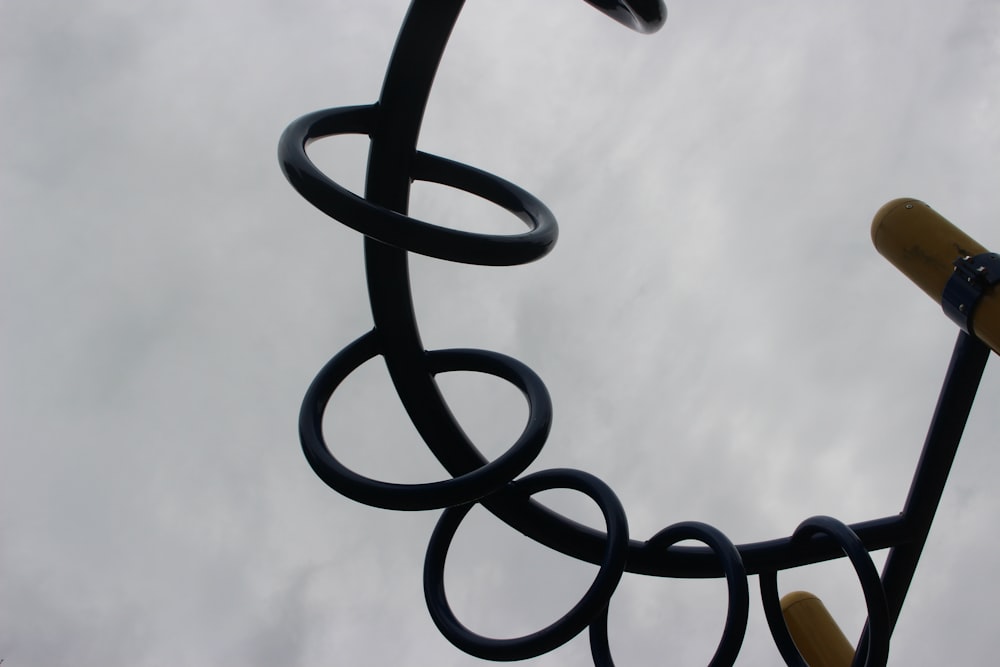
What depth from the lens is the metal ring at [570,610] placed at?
575cm

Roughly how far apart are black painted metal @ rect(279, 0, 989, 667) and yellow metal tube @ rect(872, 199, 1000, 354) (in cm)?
51

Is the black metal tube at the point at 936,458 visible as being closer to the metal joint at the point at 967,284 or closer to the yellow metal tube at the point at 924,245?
the metal joint at the point at 967,284

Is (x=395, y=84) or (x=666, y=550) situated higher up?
(x=395, y=84)

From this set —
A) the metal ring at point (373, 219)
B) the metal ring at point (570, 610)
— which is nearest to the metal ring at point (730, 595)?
the metal ring at point (570, 610)

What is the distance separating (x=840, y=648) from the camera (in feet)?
22.6

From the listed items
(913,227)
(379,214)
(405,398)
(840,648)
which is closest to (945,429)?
(913,227)

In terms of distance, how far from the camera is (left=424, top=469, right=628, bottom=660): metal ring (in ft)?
18.9

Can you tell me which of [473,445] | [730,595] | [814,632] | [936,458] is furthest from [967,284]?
[473,445]

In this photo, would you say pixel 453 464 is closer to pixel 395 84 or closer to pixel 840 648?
pixel 395 84

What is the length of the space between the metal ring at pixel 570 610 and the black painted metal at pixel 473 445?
0.01 meters

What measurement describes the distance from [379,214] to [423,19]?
150cm

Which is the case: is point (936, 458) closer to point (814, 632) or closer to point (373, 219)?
point (814, 632)

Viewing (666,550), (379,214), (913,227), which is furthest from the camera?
(666,550)

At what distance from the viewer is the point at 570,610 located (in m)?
5.81
